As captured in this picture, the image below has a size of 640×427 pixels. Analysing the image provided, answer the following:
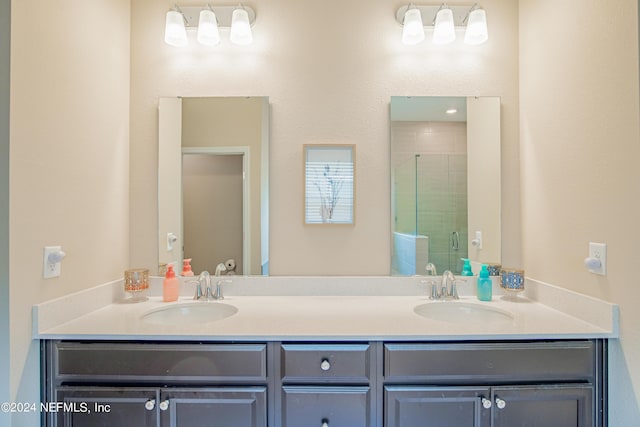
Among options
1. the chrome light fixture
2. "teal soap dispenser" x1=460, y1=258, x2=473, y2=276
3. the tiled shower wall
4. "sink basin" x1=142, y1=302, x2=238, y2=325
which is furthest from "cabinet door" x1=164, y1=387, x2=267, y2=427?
the chrome light fixture

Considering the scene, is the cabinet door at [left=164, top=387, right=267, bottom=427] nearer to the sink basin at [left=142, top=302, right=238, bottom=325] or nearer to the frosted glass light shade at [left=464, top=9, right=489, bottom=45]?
the sink basin at [left=142, top=302, right=238, bottom=325]

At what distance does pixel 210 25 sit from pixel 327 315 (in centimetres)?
146

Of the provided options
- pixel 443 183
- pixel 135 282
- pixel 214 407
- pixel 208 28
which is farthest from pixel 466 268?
pixel 208 28

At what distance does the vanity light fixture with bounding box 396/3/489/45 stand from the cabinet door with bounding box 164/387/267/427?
1706 millimetres

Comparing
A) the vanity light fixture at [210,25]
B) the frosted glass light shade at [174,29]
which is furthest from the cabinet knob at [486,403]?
the frosted glass light shade at [174,29]

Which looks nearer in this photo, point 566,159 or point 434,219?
point 566,159

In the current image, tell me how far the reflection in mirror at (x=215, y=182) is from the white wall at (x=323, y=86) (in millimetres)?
59

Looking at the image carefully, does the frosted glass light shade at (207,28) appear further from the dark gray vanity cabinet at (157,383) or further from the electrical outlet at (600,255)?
the electrical outlet at (600,255)

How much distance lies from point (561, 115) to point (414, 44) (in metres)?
0.74

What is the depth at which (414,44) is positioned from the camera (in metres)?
1.59

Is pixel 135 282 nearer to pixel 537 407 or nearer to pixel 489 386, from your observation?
pixel 489 386

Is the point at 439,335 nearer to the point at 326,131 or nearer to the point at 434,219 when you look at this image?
the point at 434,219

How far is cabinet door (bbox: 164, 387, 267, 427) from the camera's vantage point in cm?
109

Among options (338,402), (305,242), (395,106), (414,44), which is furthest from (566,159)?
(338,402)
